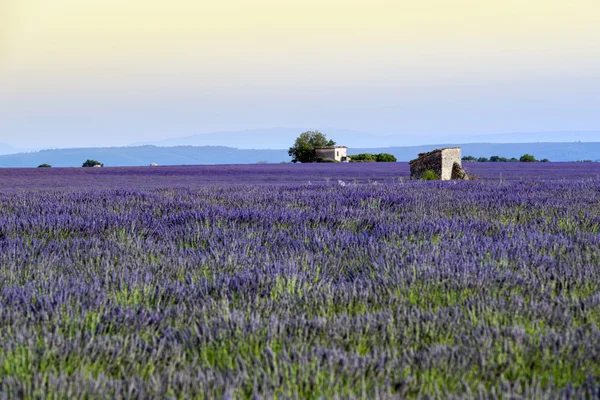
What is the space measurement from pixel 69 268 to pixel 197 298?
967 millimetres

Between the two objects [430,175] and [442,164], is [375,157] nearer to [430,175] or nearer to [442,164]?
[442,164]

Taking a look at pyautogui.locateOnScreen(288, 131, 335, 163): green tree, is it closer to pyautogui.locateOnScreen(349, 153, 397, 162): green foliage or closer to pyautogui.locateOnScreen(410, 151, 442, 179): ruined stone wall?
pyautogui.locateOnScreen(349, 153, 397, 162): green foliage

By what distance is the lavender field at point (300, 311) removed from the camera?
169 centimetres

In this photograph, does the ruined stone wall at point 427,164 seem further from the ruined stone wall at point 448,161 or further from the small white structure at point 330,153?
the small white structure at point 330,153

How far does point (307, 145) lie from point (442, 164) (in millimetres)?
43965

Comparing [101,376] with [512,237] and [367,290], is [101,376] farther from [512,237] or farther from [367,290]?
[512,237]

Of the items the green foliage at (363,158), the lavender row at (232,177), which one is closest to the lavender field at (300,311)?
the lavender row at (232,177)

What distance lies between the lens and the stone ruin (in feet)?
60.3

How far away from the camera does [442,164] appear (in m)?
18.4

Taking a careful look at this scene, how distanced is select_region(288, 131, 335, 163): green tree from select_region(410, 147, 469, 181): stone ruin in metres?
40.7

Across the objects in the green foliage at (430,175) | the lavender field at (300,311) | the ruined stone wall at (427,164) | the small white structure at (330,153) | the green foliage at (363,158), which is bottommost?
the lavender field at (300,311)

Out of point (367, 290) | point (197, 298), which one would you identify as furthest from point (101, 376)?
point (367, 290)

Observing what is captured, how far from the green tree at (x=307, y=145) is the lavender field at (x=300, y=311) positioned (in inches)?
2204

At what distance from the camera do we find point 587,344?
1.97 meters
